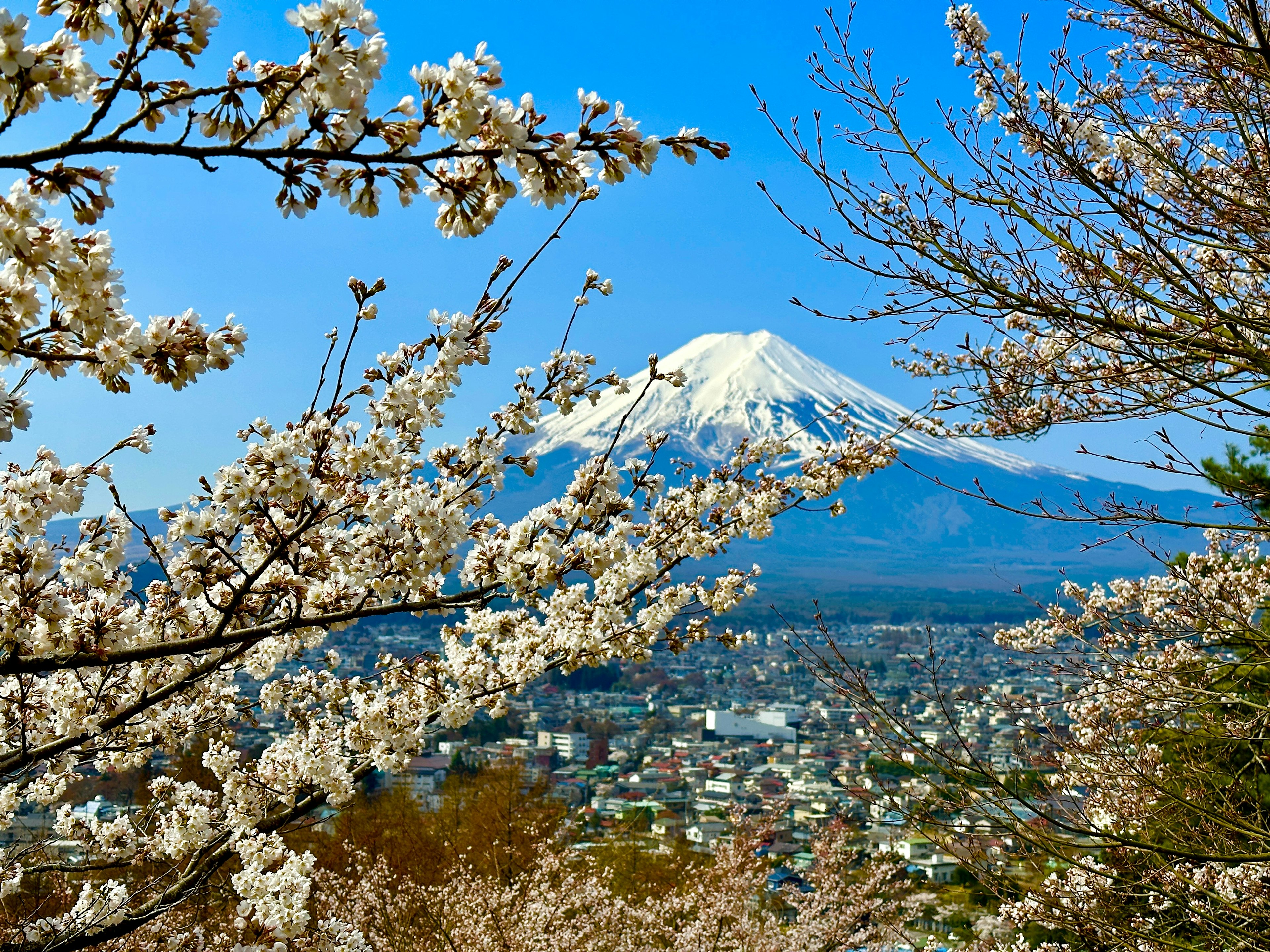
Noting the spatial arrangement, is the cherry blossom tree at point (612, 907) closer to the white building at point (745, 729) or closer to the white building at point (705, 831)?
the white building at point (705, 831)

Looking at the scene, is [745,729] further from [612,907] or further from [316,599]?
[316,599]

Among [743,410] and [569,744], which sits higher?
[743,410]

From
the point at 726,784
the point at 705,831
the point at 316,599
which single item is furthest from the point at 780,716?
the point at 316,599

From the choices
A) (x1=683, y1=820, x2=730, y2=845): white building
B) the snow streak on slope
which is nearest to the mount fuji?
the snow streak on slope

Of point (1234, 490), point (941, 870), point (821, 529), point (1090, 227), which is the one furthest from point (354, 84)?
point (821, 529)

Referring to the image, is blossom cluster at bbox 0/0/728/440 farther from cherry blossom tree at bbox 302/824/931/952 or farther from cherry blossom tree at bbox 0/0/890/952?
cherry blossom tree at bbox 302/824/931/952

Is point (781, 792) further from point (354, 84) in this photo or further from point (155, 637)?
point (354, 84)
